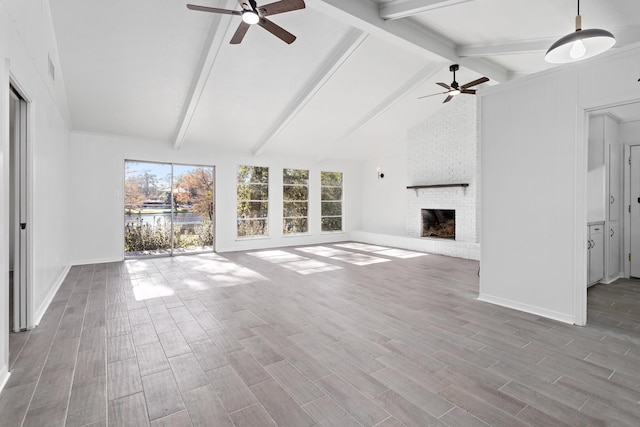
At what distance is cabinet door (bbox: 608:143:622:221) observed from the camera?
492 centimetres

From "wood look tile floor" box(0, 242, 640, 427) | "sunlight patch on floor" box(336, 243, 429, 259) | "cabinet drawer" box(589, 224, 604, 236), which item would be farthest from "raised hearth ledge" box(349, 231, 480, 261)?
"wood look tile floor" box(0, 242, 640, 427)

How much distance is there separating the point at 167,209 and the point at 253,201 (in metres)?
2.19

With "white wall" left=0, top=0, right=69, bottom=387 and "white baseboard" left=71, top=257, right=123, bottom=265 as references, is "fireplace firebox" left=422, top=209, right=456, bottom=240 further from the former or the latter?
"white wall" left=0, top=0, right=69, bottom=387

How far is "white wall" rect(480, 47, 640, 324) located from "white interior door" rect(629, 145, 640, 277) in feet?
9.25

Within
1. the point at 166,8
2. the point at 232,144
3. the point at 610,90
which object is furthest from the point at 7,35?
the point at 232,144

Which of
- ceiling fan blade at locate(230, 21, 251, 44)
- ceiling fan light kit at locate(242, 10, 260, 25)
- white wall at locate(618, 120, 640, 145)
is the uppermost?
ceiling fan blade at locate(230, 21, 251, 44)

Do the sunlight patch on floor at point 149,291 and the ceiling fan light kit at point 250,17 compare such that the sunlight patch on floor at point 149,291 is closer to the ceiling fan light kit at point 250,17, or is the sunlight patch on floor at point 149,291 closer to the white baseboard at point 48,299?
the white baseboard at point 48,299

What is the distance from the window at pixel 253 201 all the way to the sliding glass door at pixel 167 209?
784 mm

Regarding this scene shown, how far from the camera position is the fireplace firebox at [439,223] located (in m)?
8.19

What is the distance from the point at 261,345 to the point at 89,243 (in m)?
5.75

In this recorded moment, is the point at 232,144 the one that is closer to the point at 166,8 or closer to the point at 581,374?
the point at 166,8

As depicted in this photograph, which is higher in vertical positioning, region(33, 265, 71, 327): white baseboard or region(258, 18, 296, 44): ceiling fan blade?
region(258, 18, 296, 44): ceiling fan blade

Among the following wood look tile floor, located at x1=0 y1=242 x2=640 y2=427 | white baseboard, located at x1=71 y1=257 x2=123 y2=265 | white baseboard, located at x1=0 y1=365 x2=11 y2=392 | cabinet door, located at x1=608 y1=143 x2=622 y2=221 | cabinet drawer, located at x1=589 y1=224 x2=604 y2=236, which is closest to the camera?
wood look tile floor, located at x1=0 y1=242 x2=640 y2=427

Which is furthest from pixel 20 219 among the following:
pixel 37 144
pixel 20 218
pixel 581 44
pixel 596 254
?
pixel 596 254
